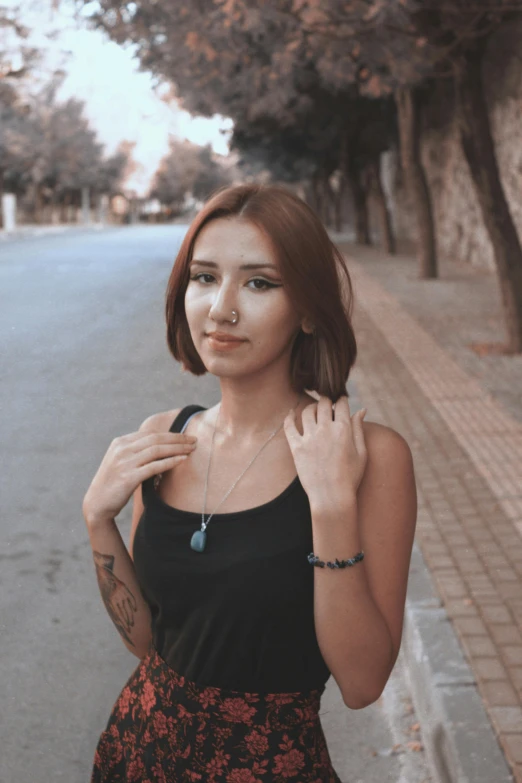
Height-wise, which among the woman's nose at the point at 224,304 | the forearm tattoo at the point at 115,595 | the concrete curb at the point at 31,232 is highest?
the concrete curb at the point at 31,232

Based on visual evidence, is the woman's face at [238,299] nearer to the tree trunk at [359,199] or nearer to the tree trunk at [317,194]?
the tree trunk at [359,199]

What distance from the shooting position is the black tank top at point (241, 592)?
1.72 metres

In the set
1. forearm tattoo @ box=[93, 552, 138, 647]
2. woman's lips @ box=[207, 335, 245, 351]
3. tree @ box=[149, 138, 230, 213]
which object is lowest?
forearm tattoo @ box=[93, 552, 138, 647]

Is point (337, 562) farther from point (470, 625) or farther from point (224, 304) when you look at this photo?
point (470, 625)

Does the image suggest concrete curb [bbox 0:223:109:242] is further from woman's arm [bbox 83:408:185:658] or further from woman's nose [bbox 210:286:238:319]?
woman's nose [bbox 210:286:238:319]

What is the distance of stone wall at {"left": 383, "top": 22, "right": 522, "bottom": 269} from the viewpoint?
20047 millimetres

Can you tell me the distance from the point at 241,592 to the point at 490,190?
32.9 ft

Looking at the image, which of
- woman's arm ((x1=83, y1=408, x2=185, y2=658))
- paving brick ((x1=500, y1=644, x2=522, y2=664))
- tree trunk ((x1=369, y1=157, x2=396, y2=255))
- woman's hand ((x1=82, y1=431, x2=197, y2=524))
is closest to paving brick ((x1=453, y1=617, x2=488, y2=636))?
paving brick ((x1=500, y1=644, x2=522, y2=664))

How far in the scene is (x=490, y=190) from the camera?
11.1m

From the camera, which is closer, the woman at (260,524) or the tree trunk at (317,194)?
the woman at (260,524)

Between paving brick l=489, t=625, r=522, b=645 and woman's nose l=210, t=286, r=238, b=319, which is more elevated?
woman's nose l=210, t=286, r=238, b=319

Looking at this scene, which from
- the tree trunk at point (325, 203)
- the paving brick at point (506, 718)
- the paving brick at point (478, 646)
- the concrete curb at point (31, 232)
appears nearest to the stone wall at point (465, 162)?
the tree trunk at point (325, 203)

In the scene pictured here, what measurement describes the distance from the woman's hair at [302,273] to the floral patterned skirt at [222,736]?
1.81ft

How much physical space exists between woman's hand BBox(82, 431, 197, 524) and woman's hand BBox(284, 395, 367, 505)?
9.3 inches
